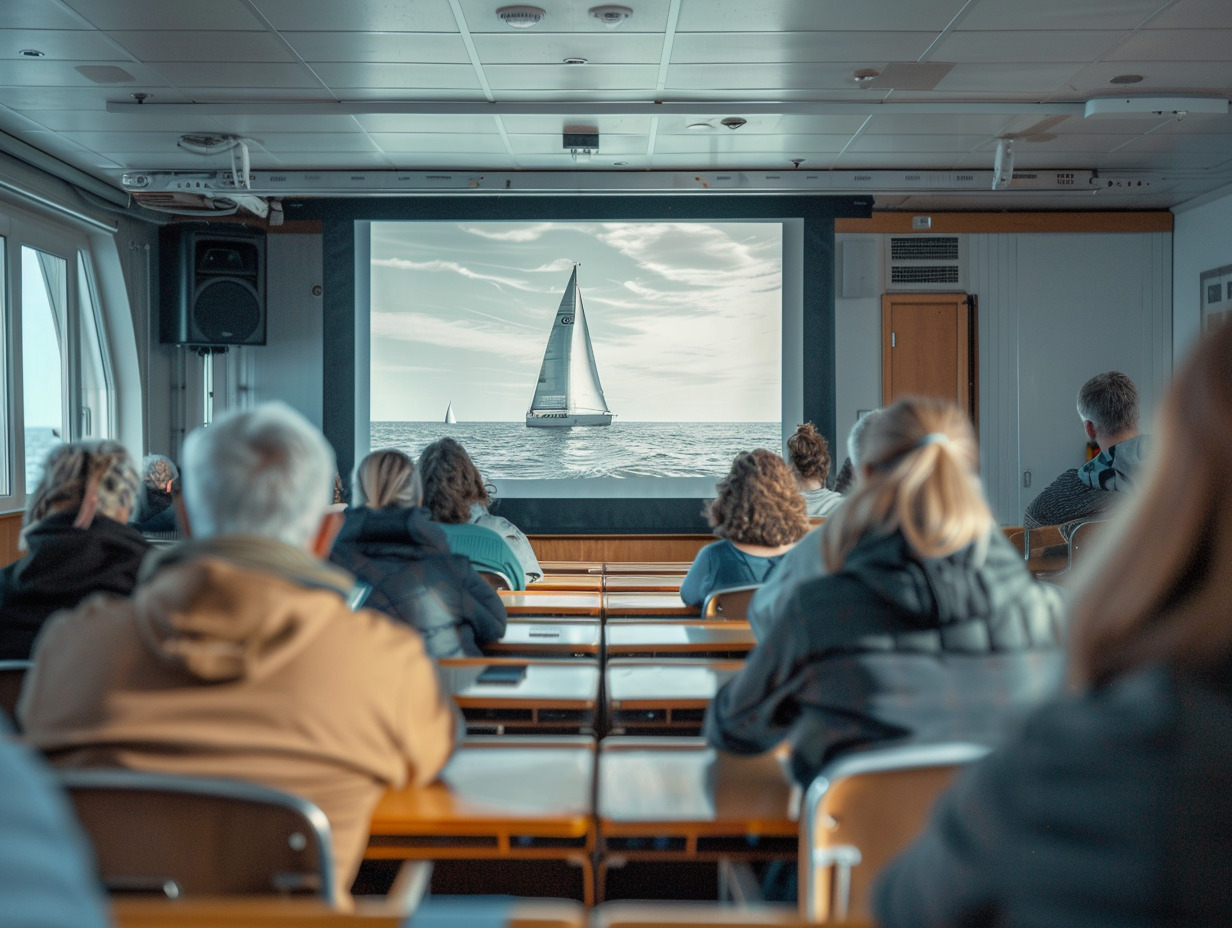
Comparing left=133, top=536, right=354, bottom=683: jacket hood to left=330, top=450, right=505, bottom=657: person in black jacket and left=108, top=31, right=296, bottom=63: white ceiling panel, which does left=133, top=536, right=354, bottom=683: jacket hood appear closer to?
left=330, top=450, right=505, bottom=657: person in black jacket

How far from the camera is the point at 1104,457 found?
377 cm

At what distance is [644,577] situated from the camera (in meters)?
4.51

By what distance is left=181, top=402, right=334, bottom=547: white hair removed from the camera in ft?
4.67

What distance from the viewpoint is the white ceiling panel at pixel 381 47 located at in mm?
4418

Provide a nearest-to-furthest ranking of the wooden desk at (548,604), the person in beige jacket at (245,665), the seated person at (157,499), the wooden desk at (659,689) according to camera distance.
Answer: the person in beige jacket at (245,665) → the wooden desk at (659,689) → the wooden desk at (548,604) → the seated person at (157,499)

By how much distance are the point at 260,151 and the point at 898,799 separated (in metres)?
6.17

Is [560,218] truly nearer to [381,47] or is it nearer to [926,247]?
[926,247]

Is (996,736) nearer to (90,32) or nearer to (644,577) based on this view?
(644,577)

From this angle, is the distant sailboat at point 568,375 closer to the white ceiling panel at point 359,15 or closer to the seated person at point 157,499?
the seated person at point 157,499

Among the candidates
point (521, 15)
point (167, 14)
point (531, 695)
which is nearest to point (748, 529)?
point (531, 695)

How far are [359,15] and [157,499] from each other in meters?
2.84

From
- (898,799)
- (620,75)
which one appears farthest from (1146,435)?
(898,799)

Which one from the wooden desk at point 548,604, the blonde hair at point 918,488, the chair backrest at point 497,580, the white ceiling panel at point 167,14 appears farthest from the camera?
the white ceiling panel at point 167,14

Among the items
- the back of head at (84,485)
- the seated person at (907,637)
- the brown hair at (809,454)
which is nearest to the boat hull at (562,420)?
the brown hair at (809,454)
